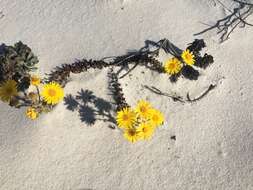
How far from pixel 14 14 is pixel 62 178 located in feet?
4.27

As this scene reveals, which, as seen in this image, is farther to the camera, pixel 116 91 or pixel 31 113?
pixel 116 91

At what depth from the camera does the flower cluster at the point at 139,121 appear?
2.65m

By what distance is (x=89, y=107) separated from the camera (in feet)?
9.59

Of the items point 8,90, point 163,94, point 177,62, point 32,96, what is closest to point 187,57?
point 177,62

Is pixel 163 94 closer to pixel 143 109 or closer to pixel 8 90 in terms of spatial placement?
pixel 143 109

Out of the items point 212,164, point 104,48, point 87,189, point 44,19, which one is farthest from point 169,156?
point 44,19

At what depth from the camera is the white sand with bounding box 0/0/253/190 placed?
273 centimetres

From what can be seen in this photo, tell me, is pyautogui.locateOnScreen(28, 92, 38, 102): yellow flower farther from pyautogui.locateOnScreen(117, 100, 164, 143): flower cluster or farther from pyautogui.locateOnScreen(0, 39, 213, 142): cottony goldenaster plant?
pyautogui.locateOnScreen(117, 100, 164, 143): flower cluster

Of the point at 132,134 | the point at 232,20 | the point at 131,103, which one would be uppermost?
the point at 232,20

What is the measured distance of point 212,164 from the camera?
2.83m

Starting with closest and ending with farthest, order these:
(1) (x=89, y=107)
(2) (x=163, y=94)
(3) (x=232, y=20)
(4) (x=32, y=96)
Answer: (4) (x=32, y=96), (1) (x=89, y=107), (2) (x=163, y=94), (3) (x=232, y=20)

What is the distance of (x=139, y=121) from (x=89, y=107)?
395 millimetres

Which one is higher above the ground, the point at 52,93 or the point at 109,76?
the point at 109,76

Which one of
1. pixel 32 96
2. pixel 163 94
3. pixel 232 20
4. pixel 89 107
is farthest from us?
pixel 232 20
